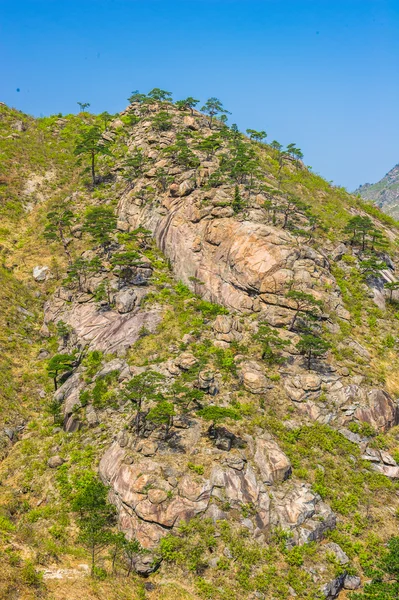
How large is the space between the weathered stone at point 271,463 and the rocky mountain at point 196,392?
16 cm

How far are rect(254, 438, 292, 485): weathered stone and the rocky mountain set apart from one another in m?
0.16

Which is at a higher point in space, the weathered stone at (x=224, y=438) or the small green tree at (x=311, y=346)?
the small green tree at (x=311, y=346)

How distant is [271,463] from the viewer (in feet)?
101

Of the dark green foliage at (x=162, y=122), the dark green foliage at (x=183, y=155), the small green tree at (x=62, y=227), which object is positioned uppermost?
the dark green foliage at (x=162, y=122)

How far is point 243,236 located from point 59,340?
2807cm

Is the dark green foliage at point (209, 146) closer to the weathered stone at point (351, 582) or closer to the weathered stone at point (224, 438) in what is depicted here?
the weathered stone at point (224, 438)

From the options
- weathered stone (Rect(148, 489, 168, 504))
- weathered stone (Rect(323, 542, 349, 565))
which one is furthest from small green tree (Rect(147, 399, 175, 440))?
weathered stone (Rect(323, 542, 349, 565))

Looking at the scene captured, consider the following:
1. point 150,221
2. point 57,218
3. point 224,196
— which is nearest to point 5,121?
point 57,218

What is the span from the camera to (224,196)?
2192 inches

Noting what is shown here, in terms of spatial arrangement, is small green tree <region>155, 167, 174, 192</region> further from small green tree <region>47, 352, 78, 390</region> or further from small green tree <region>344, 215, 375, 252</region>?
small green tree <region>47, 352, 78, 390</region>

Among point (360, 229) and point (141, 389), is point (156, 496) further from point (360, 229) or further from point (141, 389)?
point (360, 229)

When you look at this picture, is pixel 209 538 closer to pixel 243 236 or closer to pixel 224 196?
pixel 243 236

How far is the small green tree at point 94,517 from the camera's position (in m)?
25.1

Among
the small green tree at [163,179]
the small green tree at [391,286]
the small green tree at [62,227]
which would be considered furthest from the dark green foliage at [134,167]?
the small green tree at [391,286]
